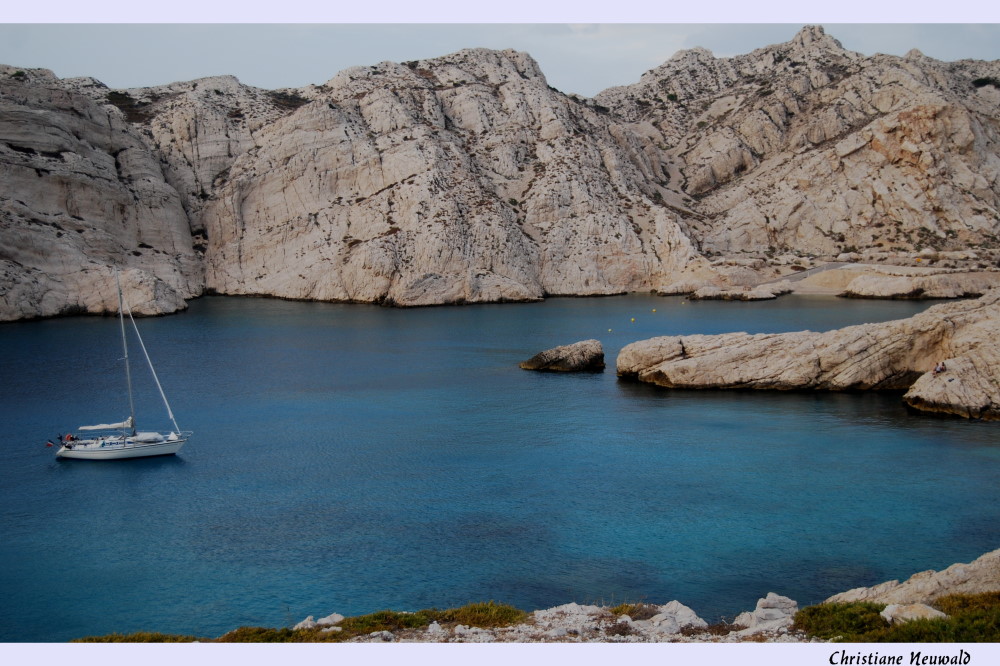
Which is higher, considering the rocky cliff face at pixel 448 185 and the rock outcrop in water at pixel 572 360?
the rocky cliff face at pixel 448 185

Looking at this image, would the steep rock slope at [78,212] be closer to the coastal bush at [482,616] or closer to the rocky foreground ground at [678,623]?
the coastal bush at [482,616]

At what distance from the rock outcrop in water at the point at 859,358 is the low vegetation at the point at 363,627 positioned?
3605cm

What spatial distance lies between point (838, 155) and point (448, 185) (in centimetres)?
5914

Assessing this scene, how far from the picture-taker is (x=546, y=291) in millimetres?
111062

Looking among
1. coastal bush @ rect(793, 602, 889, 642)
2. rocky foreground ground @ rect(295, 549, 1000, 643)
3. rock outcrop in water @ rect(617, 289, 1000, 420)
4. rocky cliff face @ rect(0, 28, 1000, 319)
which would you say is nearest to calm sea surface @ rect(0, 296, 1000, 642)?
rock outcrop in water @ rect(617, 289, 1000, 420)

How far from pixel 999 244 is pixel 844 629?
118 m

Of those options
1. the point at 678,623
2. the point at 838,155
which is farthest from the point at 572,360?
the point at 838,155

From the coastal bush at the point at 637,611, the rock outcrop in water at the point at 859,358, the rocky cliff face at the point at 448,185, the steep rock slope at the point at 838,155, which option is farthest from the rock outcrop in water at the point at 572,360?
the steep rock slope at the point at 838,155

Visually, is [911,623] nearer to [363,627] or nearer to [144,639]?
[363,627]

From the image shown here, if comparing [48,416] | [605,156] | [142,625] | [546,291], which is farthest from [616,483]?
[605,156]

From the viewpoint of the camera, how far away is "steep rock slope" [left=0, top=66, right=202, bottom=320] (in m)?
88.6

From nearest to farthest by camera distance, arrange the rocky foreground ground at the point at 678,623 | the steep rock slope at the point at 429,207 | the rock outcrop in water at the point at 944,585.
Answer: the rocky foreground ground at the point at 678,623 < the rock outcrop in water at the point at 944,585 < the steep rock slope at the point at 429,207

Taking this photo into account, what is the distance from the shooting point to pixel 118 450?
41719 millimetres

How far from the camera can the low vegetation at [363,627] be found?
19859 mm
